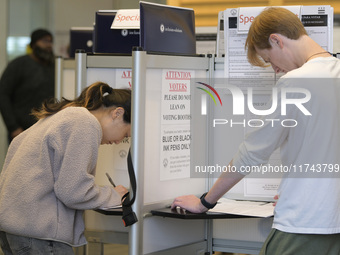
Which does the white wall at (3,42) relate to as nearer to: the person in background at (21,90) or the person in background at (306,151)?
the person in background at (21,90)

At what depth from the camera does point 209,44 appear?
409 cm

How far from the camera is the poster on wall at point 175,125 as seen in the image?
2.58 m

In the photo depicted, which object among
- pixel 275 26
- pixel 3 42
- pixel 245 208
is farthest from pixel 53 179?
pixel 3 42

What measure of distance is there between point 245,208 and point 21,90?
2.64 meters

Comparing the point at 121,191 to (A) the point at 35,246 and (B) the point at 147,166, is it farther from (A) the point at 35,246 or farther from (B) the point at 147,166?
(A) the point at 35,246

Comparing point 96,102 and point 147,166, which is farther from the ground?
point 96,102

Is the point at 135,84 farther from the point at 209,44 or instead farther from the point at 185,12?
the point at 209,44

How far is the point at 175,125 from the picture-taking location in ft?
8.66

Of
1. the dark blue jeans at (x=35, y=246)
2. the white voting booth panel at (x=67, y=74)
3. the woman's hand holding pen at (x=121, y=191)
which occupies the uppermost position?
the white voting booth panel at (x=67, y=74)

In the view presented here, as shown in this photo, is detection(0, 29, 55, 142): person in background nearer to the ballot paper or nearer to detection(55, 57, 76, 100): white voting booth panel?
detection(55, 57, 76, 100): white voting booth panel

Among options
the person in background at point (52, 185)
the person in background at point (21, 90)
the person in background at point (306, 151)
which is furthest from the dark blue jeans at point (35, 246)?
the person in background at point (21, 90)

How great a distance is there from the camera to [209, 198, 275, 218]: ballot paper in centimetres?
247

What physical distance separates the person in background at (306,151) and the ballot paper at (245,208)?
17.4 inches

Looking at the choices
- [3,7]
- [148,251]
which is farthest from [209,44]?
[3,7]
